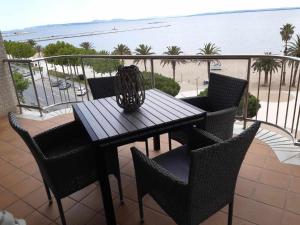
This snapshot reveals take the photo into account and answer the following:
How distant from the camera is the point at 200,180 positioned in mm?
1304

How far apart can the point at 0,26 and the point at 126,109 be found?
3843 mm

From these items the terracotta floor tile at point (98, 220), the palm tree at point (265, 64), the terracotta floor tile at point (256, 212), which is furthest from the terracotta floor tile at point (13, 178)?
the palm tree at point (265, 64)

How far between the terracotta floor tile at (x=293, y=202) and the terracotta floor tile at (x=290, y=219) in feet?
0.18

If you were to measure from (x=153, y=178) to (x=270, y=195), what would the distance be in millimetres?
1229

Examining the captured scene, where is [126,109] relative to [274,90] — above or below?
above

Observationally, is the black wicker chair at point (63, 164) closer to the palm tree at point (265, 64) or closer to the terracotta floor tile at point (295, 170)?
the terracotta floor tile at point (295, 170)

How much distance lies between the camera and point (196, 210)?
1.41m

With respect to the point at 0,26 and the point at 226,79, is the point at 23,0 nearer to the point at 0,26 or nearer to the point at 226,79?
the point at 0,26

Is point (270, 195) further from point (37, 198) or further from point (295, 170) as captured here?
point (37, 198)

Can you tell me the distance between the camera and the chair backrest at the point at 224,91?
8.04 feet

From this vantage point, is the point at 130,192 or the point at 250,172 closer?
the point at 130,192

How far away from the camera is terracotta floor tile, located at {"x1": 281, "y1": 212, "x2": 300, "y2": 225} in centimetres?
186

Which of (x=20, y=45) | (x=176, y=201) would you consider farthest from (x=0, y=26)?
(x=20, y=45)

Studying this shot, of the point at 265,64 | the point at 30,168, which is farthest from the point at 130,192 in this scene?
the point at 265,64
